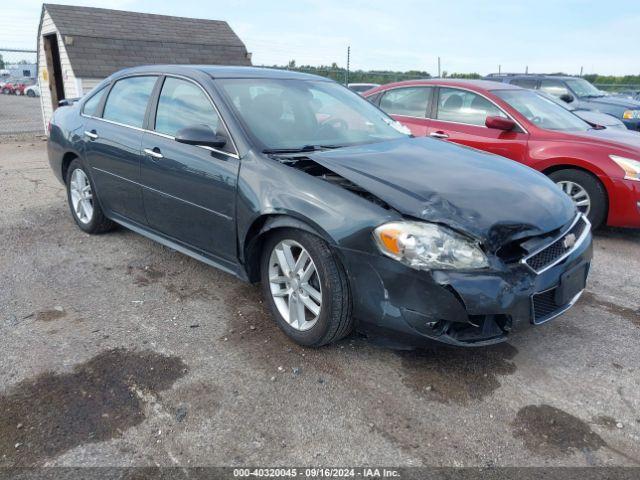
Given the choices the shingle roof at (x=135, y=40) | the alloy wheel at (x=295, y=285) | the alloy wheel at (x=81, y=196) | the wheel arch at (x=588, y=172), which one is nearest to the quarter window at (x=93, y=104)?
the alloy wheel at (x=81, y=196)

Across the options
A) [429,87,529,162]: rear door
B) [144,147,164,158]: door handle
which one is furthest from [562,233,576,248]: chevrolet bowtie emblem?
[429,87,529,162]: rear door

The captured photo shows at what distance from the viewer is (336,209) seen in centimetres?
284

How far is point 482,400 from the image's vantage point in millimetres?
2732

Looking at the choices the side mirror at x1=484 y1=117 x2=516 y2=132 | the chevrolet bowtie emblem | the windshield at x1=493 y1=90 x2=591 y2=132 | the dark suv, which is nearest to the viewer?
the chevrolet bowtie emblem

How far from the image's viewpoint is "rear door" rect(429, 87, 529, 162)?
5859 millimetres

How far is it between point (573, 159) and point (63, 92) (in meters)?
12.4

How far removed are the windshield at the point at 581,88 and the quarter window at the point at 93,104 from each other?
10.6 m

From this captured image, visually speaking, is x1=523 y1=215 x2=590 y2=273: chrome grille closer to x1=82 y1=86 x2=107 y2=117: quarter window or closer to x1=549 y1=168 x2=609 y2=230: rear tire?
x1=549 y1=168 x2=609 y2=230: rear tire

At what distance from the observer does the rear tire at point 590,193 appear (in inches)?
208

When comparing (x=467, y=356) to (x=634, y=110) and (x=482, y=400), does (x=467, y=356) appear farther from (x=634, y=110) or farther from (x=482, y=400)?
(x=634, y=110)

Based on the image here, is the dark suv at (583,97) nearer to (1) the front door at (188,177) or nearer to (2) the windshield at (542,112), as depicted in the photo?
(2) the windshield at (542,112)

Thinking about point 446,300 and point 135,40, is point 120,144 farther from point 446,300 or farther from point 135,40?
point 135,40

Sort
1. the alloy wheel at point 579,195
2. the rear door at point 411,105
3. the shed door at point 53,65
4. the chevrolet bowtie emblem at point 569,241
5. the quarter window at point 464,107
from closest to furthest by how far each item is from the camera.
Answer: the chevrolet bowtie emblem at point 569,241 → the alloy wheel at point 579,195 → the quarter window at point 464,107 → the rear door at point 411,105 → the shed door at point 53,65

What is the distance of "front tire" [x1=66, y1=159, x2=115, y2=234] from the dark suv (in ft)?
30.5
